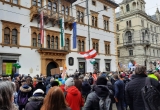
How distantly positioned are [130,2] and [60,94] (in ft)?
187

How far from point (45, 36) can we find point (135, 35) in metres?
38.3

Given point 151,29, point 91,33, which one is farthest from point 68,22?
point 151,29

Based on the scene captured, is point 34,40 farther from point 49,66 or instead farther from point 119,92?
point 119,92

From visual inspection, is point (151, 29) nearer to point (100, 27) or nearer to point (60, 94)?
point (100, 27)

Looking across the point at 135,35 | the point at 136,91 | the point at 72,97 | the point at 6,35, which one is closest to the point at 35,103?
the point at 72,97

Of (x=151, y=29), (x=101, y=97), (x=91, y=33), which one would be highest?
(x=151, y=29)

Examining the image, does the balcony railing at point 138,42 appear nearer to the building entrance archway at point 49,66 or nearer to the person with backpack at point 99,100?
the building entrance archway at point 49,66

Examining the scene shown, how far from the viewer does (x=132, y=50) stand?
175ft

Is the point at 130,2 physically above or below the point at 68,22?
above

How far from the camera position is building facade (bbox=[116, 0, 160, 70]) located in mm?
51938

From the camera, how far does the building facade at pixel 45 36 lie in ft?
59.3

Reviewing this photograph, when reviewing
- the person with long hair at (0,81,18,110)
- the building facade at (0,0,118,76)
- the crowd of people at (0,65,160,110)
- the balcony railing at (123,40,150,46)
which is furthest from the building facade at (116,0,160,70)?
the person with long hair at (0,81,18,110)

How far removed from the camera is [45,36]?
69.6 feet

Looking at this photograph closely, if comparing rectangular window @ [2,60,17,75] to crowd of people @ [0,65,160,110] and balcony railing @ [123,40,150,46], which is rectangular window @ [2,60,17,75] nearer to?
crowd of people @ [0,65,160,110]
